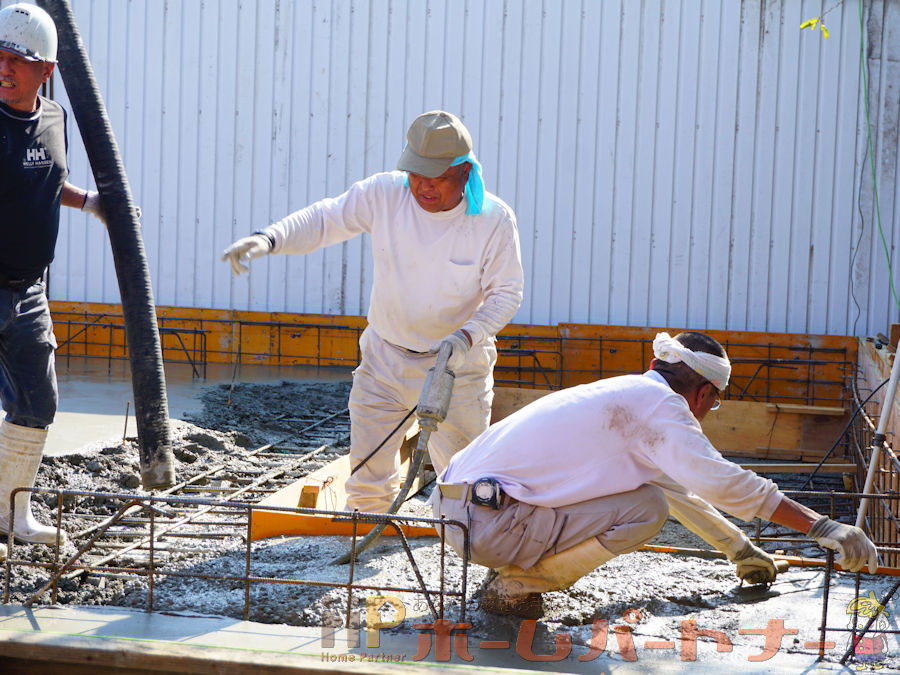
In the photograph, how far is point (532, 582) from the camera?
3164 millimetres

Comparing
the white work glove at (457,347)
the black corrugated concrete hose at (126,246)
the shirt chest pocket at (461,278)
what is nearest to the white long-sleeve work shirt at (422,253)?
the shirt chest pocket at (461,278)

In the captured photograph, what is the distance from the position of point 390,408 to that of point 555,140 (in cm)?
635

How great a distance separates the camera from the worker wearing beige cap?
154 inches

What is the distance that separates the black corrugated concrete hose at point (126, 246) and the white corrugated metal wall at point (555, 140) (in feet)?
22.1

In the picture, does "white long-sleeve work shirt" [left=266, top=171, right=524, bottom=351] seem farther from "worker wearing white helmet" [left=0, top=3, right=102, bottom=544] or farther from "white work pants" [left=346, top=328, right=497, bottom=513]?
"worker wearing white helmet" [left=0, top=3, right=102, bottom=544]

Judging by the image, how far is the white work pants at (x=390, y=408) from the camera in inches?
159

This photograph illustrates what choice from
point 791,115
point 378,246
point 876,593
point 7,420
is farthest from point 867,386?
point 7,420

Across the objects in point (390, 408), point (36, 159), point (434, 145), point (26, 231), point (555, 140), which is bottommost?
point (390, 408)

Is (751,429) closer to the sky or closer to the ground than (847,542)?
closer to the ground

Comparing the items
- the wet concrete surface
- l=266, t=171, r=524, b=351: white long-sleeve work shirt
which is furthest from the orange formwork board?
l=266, t=171, r=524, b=351: white long-sleeve work shirt

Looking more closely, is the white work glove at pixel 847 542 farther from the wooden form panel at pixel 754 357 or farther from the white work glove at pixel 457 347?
the wooden form panel at pixel 754 357

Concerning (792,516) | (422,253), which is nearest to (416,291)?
(422,253)

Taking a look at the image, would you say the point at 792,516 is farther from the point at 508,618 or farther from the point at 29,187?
the point at 29,187

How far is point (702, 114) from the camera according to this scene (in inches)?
381
